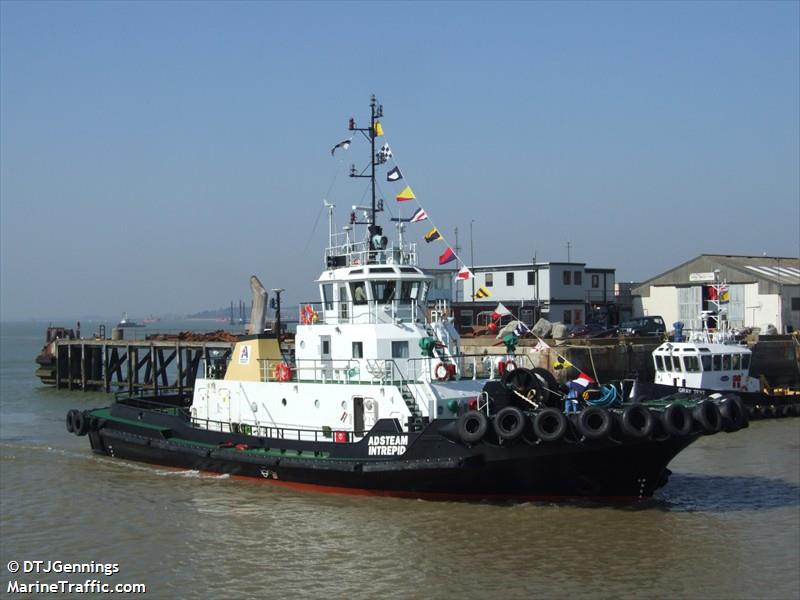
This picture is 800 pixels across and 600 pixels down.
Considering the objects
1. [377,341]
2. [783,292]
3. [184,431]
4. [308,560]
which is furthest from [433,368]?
[783,292]

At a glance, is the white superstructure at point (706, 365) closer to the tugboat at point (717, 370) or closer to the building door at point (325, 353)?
the tugboat at point (717, 370)

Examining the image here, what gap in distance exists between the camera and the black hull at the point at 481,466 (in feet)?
52.5

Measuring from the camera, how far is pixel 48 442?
2628 centimetres

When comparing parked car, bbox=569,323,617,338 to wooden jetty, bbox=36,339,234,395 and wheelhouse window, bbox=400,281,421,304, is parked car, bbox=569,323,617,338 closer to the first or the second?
wooden jetty, bbox=36,339,234,395

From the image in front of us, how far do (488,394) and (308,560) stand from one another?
187 inches

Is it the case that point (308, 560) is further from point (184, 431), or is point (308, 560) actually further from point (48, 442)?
point (48, 442)

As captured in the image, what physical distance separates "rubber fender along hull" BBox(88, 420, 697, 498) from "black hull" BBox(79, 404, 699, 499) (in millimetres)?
18

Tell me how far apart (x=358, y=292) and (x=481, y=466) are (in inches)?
203

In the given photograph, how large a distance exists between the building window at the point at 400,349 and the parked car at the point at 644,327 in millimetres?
22085

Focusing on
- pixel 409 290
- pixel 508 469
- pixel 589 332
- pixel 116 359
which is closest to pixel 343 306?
pixel 409 290

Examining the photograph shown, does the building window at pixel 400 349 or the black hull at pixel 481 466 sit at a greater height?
the building window at pixel 400 349

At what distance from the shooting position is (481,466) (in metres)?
16.3

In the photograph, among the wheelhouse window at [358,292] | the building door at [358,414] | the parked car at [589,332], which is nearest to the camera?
the building door at [358,414]

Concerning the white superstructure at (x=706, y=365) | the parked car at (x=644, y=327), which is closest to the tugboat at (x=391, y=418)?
the white superstructure at (x=706, y=365)
